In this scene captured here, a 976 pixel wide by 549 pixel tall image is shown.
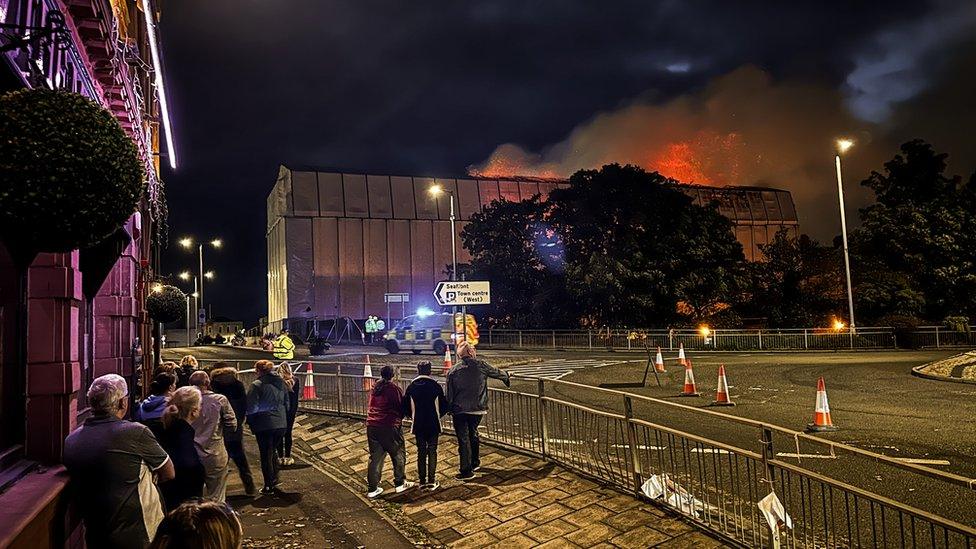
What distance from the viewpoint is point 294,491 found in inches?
348

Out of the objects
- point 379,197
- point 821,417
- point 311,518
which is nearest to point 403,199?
point 379,197

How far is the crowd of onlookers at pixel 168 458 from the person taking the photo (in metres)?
2.36

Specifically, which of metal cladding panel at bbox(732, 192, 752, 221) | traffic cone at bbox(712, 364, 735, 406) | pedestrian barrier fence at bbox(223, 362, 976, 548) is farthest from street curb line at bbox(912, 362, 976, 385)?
metal cladding panel at bbox(732, 192, 752, 221)

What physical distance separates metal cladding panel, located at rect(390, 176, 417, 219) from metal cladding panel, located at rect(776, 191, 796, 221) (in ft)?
112

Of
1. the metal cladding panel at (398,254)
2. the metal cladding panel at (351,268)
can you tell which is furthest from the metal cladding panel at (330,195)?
the metal cladding panel at (398,254)

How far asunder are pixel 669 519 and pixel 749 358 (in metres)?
20.6

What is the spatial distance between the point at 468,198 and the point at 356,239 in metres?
10.1

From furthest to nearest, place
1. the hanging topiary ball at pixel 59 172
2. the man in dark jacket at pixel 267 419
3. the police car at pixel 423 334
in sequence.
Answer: the police car at pixel 423 334 → the man in dark jacket at pixel 267 419 → the hanging topiary ball at pixel 59 172

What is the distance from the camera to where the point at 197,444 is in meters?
6.85

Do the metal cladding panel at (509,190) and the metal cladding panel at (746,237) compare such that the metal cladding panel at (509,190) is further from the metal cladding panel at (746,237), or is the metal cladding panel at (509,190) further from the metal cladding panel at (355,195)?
the metal cladding panel at (746,237)

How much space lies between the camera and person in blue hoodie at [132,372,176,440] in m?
6.58

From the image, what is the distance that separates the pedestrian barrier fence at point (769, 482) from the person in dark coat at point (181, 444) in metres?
4.11

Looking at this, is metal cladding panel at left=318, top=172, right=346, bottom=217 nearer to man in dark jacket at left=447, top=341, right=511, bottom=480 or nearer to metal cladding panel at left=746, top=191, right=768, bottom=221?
metal cladding panel at left=746, top=191, right=768, bottom=221

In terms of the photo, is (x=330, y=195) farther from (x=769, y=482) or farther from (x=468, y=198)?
(x=769, y=482)
